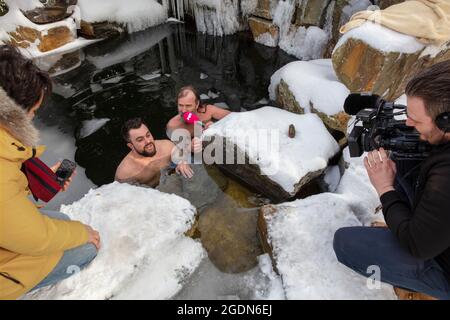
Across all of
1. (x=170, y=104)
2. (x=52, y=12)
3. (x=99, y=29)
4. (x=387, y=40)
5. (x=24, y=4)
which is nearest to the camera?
(x=387, y=40)

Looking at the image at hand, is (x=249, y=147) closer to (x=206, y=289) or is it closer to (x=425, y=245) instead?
(x=206, y=289)

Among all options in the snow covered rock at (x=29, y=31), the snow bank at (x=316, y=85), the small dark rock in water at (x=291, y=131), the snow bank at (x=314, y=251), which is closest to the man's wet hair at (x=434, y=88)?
the snow bank at (x=314, y=251)

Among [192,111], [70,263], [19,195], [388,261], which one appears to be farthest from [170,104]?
[388,261]

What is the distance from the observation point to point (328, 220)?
106 inches

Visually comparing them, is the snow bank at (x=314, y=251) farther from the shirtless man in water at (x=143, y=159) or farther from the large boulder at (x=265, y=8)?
the large boulder at (x=265, y=8)

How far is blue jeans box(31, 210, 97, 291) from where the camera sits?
7.06 feet

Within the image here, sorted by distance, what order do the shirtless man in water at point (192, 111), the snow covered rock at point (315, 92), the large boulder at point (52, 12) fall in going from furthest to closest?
the large boulder at point (52, 12)
the shirtless man in water at point (192, 111)
the snow covered rock at point (315, 92)

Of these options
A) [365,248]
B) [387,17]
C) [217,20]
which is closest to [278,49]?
[217,20]

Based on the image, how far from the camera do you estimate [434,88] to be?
149 centimetres

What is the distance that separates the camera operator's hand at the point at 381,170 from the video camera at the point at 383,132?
7 centimetres

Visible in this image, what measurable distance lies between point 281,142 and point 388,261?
200 cm

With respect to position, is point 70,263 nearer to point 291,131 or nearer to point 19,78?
point 19,78

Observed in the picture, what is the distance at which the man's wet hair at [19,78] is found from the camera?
1593mm

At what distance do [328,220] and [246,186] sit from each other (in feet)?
4.10
